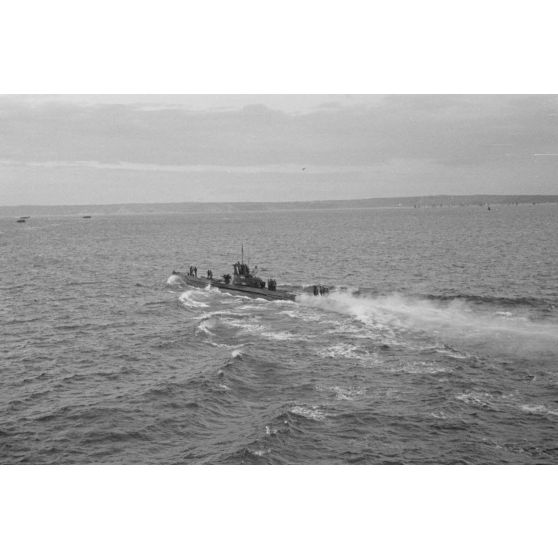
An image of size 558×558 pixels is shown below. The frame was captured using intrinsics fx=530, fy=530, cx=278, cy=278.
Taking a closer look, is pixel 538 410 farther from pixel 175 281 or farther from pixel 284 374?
pixel 175 281

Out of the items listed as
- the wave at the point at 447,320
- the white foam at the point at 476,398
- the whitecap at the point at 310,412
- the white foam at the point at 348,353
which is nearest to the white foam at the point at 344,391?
the whitecap at the point at 310,412

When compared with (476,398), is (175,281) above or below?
above

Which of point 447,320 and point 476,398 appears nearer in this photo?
point 476,398

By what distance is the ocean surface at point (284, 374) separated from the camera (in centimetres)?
2211

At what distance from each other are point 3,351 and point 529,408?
3205 centimetres

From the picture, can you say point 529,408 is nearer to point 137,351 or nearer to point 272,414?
point 272,414

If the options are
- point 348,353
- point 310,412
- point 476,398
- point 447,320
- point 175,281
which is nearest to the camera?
point 310,412

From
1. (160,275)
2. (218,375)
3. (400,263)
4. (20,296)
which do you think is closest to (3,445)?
(218,375)

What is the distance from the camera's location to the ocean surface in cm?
2211

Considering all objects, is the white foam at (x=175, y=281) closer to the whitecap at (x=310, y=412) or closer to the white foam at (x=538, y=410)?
the whitecap at (x=310, y=412)

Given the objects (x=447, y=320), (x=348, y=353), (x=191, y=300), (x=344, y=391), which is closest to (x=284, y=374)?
(x=344, y=391)

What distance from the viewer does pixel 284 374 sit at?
30.6m

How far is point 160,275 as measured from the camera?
72438 millimetres

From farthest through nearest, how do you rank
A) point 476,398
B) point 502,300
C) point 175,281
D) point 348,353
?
1. point 175,281
2. point 502,300
3. point 348,353
4. point 476,398
